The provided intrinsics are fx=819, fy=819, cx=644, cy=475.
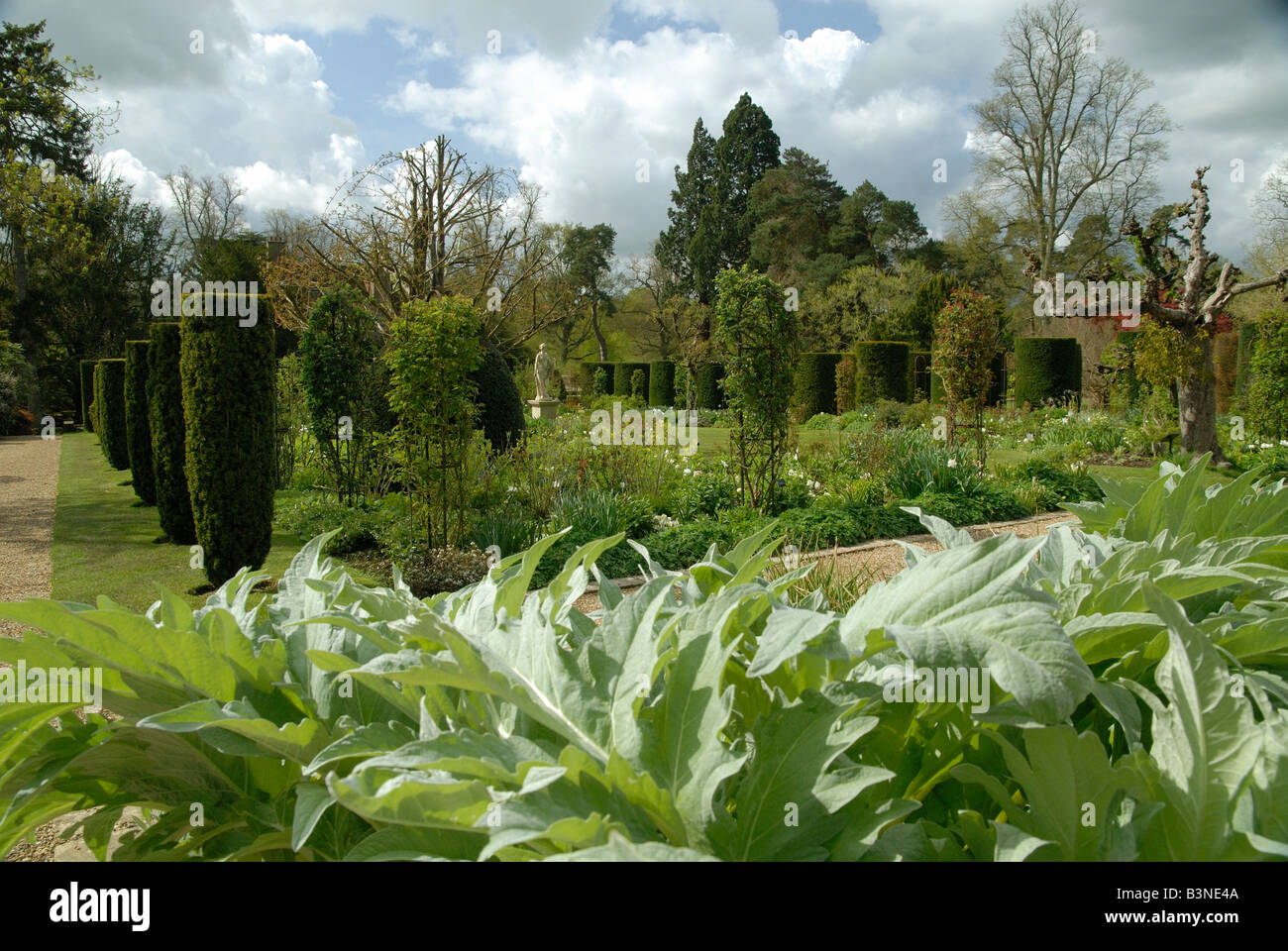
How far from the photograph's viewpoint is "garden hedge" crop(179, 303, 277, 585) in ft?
24.1

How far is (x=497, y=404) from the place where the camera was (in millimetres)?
12141

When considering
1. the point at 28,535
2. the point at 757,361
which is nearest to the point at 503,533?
the point at 757,361

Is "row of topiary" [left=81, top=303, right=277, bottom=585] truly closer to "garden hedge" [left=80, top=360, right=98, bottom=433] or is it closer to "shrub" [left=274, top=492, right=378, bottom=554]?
"shrub" [left=274, top=492, right=378, bottom=554]

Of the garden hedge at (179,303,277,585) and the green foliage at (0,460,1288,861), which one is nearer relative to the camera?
the green foliage at (0,460,1288,861)

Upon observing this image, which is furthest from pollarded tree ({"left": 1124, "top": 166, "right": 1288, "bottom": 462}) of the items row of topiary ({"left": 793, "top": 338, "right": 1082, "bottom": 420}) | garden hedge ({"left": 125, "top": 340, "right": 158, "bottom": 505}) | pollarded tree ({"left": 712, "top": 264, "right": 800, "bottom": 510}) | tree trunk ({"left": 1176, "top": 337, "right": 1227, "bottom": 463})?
garden hedge ({"left": 125, "top": 340, "right": 158, "bottom": 505})

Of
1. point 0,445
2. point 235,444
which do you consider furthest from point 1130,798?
point 0,445

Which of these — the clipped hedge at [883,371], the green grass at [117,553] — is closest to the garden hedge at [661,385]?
the clipped hedge at [883,371]

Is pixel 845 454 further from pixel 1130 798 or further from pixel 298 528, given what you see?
pixel 1130 798

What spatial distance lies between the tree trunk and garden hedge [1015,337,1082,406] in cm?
692

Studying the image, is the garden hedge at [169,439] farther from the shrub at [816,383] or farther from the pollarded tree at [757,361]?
the shrub at [816,383]

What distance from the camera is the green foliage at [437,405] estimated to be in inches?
298
